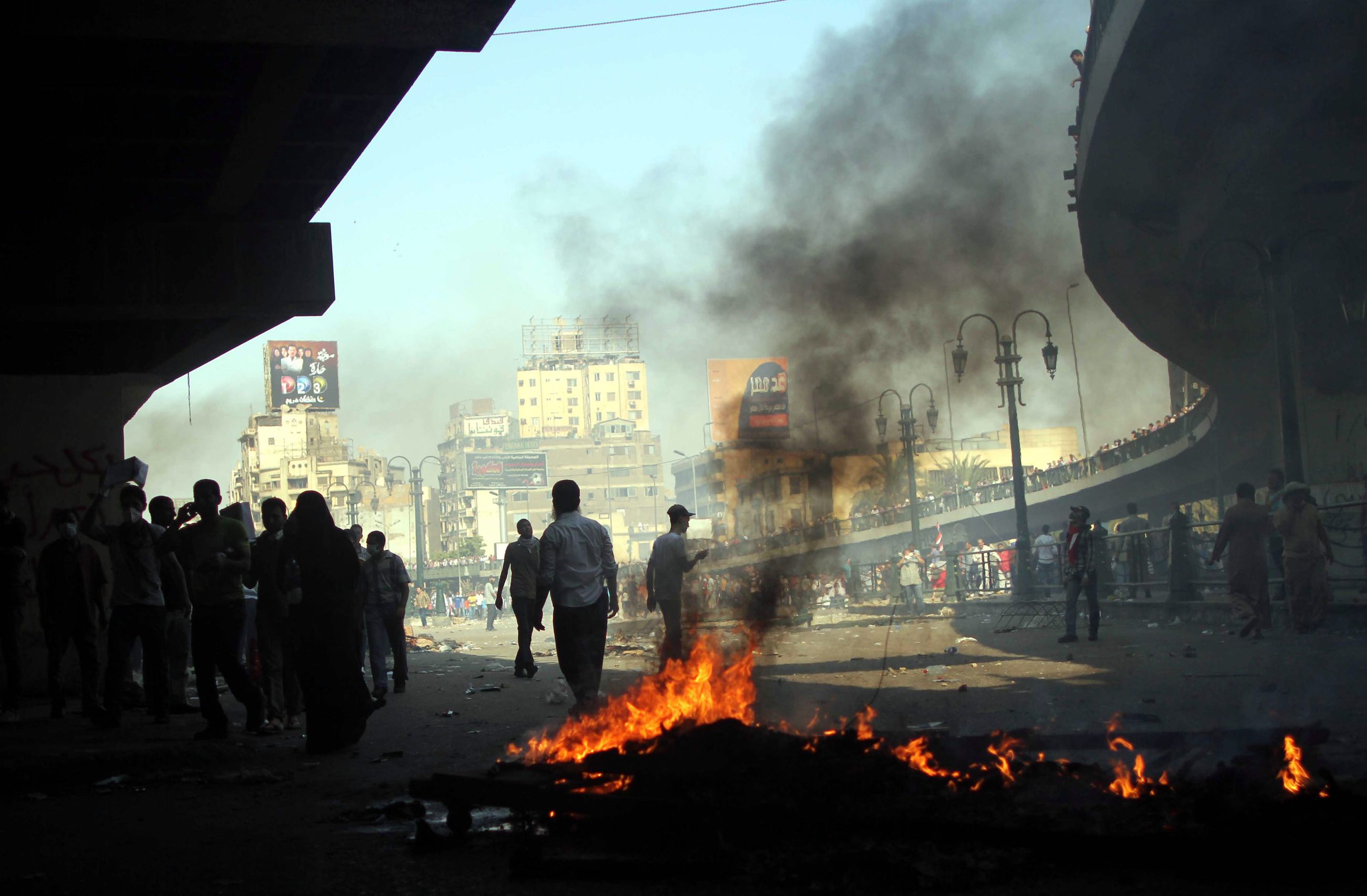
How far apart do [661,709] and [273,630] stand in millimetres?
3693

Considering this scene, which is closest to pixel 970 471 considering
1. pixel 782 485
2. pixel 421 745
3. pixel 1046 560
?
pixel 782 485

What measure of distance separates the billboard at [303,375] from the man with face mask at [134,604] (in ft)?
403

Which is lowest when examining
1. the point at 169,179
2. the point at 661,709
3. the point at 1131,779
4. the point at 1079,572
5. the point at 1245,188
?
the point at 1131,779

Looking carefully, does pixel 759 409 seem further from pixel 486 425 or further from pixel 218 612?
pixel 486 425

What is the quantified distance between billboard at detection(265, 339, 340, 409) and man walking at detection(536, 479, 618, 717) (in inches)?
4913

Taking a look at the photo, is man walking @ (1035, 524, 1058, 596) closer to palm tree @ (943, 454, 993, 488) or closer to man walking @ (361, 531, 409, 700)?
man walking @ (361, 531, 409, 700)

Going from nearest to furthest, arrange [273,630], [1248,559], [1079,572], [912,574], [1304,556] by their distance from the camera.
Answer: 1. [273,630]
2. [1304,556]
3. [1248,559]
4. [1079,572]
5. [912,574]

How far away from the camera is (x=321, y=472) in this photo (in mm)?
148125

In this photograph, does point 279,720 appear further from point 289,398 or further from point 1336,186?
point 289,398

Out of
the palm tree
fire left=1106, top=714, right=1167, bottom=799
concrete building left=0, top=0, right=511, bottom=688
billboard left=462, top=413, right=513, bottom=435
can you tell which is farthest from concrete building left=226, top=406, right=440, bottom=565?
fire left=1106, top=714, right=1167, bottom=799

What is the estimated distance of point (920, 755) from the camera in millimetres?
4883

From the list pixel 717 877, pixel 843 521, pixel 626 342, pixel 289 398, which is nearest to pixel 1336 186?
pixel 626 342

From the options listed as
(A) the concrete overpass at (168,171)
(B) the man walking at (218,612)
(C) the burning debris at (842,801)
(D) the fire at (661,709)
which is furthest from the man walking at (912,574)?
(C) the burning debris at (842,801)

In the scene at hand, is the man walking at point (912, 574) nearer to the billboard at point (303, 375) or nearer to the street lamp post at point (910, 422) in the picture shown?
the street lamp post at point (910, 422)
